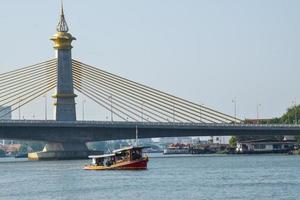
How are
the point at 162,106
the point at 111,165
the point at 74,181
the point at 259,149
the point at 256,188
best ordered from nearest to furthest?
the point at 256,188, the point at 74,181, the point at 111,165, the point at 162,106, the point at 259,149

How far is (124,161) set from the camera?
3890 inches

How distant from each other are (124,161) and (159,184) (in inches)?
927

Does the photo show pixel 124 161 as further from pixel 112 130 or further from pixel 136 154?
pixel 112 130

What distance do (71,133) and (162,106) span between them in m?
12.1

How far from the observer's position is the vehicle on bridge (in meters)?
97.8

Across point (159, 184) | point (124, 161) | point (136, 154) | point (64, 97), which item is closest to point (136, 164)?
point (136, 154)

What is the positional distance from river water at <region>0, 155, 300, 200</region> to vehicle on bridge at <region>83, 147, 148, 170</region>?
1371mm

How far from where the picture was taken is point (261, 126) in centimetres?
13312

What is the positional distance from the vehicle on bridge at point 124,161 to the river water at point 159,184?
1.37 metres

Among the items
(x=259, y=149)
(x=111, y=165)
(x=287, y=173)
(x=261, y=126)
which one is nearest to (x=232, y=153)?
(x=259, y=149)

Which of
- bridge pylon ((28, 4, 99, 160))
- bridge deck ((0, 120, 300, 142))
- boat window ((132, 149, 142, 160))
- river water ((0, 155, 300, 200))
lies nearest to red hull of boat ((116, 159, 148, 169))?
boat window ((132, 149, 142, 160))

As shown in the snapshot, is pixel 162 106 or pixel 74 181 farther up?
pixel 162 106

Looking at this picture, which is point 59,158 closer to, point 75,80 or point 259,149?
point 75,80

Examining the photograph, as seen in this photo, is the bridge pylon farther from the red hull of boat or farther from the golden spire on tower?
the red hull of boat
